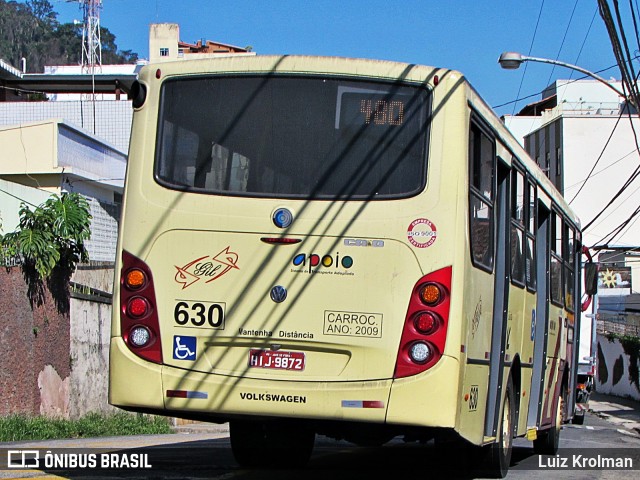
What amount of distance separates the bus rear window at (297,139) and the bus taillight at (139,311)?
69cm

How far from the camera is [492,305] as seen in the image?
27.6ft

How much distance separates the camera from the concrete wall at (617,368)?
34906 millimetres

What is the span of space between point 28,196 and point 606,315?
111 ft

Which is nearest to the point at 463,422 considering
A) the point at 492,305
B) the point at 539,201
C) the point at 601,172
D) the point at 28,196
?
the point at 492,305

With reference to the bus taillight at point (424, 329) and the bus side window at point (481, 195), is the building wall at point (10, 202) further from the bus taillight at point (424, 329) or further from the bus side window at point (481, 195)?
the bus taillight at point (424, 329)

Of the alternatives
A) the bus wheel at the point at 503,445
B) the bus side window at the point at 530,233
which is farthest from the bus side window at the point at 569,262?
the bus wheel at the point at 503,445

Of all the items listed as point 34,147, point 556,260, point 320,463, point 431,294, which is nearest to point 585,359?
point 556,260

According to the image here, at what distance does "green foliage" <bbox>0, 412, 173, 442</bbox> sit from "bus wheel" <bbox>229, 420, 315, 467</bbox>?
509 centimetres

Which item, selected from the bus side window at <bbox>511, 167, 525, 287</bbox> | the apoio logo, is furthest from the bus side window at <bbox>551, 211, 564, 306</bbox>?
the apoio logo

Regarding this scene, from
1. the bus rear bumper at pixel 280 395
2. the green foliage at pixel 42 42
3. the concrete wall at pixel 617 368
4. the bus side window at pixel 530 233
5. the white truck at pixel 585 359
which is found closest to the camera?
the bus rear bumper at pixel 280 395

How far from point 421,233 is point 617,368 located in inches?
1284

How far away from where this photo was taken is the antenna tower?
153ft

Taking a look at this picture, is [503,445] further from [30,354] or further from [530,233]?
[30,354]

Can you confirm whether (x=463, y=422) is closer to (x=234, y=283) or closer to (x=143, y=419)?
(x=234, y=283)
